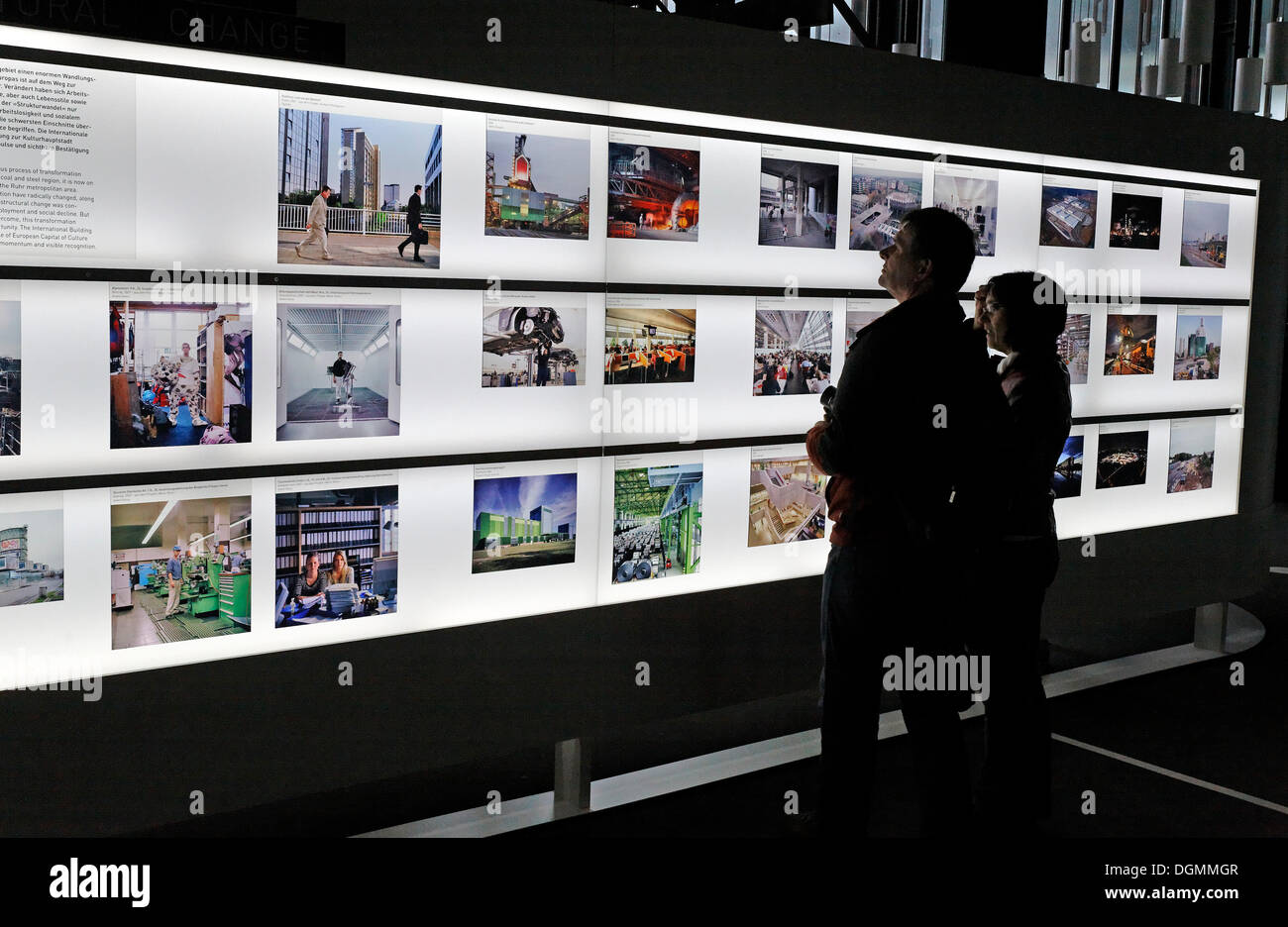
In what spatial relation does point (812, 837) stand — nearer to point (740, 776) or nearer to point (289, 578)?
point (740, 776)

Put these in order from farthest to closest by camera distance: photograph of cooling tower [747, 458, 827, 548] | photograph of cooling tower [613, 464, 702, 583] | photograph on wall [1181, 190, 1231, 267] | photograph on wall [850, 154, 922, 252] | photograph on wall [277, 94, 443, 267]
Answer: photograph on wall [1181, 190, 1231, 267], photograph on wall [850, 154, 922, 252], photograph of cooling tower [747, 458, 827, 548], photograph of cooling tower [613, 464, 702, 583], photograph on wall [277, 94, 443, 267]

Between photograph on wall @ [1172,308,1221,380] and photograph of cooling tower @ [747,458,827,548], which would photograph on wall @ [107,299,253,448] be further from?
photograph on wall @ [1172,308,1221,380]

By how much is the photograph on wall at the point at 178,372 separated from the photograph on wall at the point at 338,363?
109 millimetres

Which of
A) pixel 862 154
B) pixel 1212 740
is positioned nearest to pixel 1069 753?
pixel 1212 740

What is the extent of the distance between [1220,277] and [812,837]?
12.2 ft

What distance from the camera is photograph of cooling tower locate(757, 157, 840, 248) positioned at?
4078mm

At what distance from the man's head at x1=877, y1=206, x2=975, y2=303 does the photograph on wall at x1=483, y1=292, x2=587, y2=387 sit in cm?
110

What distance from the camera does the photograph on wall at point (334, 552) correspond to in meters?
3.19

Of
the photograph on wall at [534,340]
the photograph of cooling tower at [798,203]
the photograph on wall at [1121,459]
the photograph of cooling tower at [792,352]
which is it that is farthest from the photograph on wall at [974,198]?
the photograph on wall at [534,340]

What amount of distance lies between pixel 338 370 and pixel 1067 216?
10.9ft

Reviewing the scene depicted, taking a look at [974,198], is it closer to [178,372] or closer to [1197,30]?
[1197,30]

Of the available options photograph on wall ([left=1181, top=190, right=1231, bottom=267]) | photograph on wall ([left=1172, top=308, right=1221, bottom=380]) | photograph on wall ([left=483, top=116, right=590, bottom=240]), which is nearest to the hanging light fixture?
photograph on wall ([left=1181, top=190, right=1231, bottom=267])

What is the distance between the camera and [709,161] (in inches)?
154

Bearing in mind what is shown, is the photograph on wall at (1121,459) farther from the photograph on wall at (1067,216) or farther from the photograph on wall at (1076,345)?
the photograph on wall at (1067,216)
